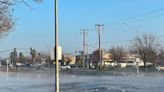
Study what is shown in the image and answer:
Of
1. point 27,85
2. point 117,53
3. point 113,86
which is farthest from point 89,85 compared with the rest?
point 117,53

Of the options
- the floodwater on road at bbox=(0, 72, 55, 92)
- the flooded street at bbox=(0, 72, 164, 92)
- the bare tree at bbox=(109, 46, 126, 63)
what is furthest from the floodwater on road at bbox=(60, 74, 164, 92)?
the bare tree at bbox=(109, 46, 126, 63)

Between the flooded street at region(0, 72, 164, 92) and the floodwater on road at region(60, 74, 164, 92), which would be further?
the flooded street at region(0, 72, 164, 92)

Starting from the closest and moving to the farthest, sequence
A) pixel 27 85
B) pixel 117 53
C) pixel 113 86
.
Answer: pixel 113 86, pixel 27 85, pixel 117 53

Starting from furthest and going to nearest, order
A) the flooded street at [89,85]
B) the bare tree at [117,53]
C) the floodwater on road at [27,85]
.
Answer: the bare tree at [117,53] < the floodwater on road at [27,85] < the flooded street at [89,85]

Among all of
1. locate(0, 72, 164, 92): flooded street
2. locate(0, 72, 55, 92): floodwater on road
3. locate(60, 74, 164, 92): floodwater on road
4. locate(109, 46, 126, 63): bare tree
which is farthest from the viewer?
locate(109, 46, 126, 63): bare tree

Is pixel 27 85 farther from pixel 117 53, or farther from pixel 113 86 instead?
pixel 117 53

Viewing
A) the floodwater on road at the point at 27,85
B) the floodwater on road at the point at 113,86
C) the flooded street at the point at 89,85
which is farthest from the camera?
the floodwater on road at the point at 27,85

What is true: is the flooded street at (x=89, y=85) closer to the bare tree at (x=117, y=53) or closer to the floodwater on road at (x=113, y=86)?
the floodwater on road at (x=113, y=86)

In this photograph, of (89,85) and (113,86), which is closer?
(113,86)

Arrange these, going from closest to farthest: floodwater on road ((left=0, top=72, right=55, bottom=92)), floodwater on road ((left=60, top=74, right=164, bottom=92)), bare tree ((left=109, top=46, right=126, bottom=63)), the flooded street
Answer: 1. floodwater on road ((left=60, top=74, right=164, bottom=92))
2. the flooded street
3. floodwater on road ((left=0, top=72, right=55, bottom=92))
4. bare tree ((left=109, top=46, right=126, bottom=63))

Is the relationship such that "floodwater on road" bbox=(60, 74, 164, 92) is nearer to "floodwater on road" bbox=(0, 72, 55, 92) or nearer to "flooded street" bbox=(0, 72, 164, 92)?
"flooded street" bbox=(0, 72, 164, 92)

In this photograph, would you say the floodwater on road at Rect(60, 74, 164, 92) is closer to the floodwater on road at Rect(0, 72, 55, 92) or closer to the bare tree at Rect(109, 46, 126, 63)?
the floodwater on road at Rect(0, 72, 55, 92)

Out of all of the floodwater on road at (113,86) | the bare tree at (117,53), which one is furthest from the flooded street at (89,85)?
the bare tree at (117,53)

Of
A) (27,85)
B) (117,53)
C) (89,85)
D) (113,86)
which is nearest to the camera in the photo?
(113,86)
